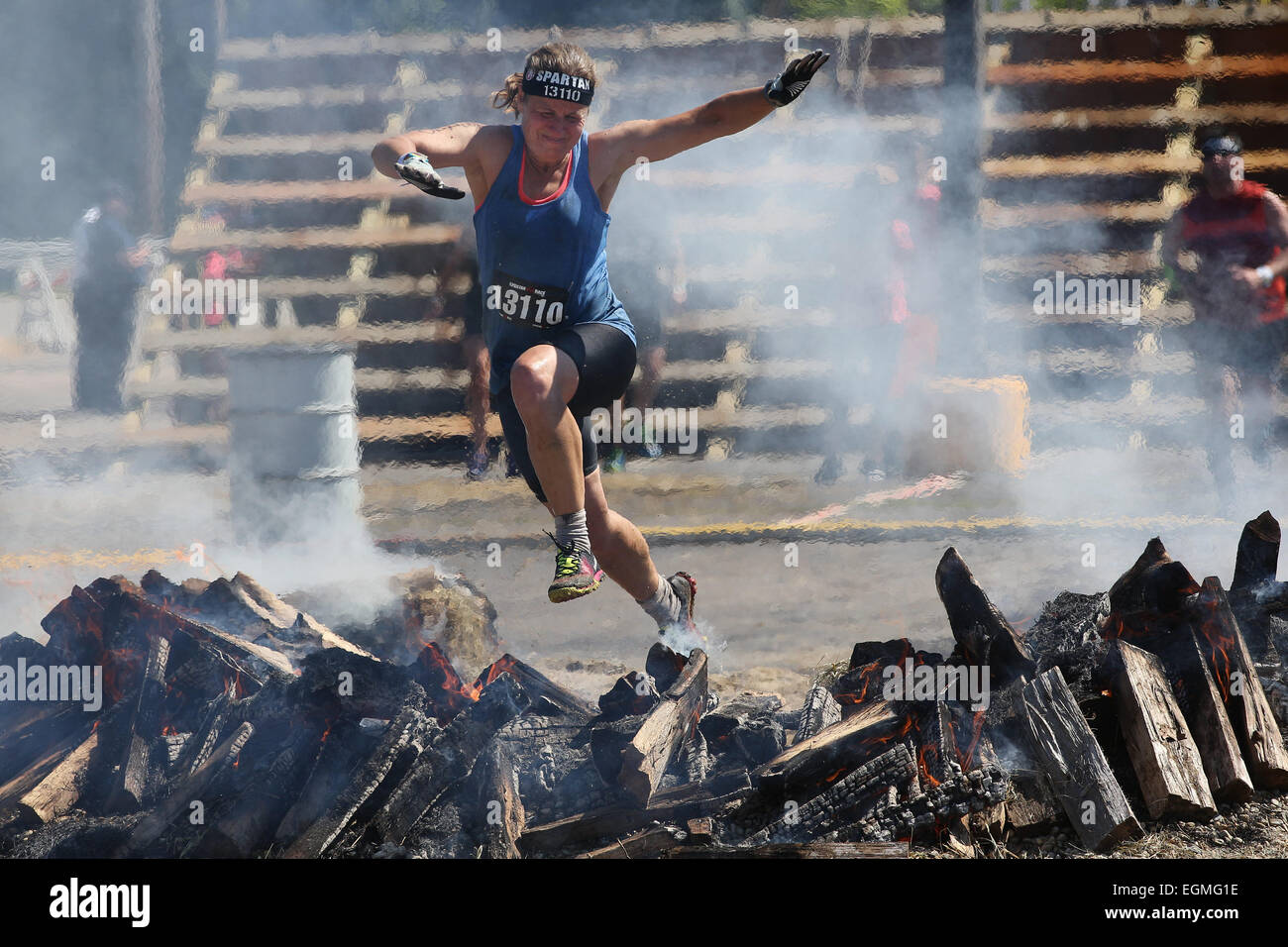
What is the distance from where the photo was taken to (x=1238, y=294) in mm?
7484

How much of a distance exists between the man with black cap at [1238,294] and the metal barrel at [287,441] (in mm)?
5247

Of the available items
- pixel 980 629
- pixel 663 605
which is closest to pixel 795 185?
pixel 663 605

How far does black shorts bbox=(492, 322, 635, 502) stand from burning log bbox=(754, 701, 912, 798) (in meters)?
1.32

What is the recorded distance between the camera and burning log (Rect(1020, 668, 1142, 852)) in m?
3.52

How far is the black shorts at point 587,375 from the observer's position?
423 cm

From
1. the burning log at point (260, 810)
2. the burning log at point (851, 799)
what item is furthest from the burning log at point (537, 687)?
the burning log at point (851, 799)

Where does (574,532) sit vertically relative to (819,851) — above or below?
above

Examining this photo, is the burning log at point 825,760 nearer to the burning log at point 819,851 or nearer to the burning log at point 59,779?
the burning log at point 819,851

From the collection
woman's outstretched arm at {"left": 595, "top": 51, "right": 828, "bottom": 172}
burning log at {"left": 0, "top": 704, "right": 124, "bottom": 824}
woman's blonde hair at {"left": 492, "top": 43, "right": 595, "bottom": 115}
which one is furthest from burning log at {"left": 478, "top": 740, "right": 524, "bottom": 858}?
woman's blonde hair at {"left": 492, "top": 43, "right": 595, "bottom": 115}

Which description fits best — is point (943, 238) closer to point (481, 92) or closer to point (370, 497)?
point (481, 92)

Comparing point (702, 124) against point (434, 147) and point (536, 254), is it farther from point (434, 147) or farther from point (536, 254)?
point (434, 147)

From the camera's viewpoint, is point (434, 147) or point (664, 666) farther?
point (664, 666)

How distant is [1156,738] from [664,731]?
1.53 metres
